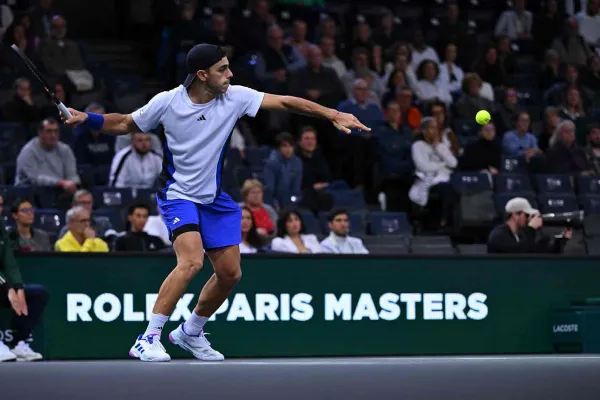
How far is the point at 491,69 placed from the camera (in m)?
20.5

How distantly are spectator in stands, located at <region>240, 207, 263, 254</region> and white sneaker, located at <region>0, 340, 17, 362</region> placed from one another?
9.04 feet

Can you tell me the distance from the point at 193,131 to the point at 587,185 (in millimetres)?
9463

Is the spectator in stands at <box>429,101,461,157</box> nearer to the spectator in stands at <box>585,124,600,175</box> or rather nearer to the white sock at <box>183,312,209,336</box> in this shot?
the spectator in stands at <box>585,124,600,175</box>

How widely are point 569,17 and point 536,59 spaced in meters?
1.26

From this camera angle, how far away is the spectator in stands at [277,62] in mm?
18016

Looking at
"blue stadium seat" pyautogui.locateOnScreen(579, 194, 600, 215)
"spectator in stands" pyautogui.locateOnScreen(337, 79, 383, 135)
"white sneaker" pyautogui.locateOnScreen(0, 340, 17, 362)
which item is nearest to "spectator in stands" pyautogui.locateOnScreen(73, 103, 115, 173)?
"spectator in stands" pyautogui.locateOnScreen(337, 79, 383, 135)

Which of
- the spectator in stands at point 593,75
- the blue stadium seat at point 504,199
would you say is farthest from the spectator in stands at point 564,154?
the spectator in stands at point 593,75

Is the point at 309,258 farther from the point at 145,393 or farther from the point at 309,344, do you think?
the point at 145,393

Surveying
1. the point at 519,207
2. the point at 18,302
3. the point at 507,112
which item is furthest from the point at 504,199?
the point at 18,302

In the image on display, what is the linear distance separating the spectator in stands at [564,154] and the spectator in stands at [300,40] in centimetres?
372

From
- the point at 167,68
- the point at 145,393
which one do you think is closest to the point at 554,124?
the point at 167,68

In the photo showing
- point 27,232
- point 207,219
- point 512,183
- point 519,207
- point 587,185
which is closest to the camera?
point 207,219

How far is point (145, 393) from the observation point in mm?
6879

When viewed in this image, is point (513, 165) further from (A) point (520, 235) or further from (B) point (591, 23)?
(B) point (591, 23)
